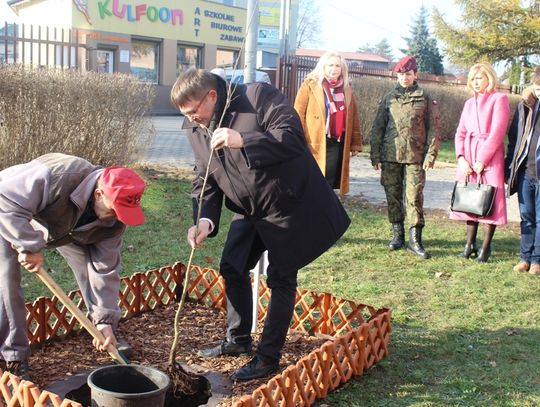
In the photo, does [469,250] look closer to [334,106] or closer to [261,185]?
[334,106]

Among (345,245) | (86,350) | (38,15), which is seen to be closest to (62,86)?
(345,245)

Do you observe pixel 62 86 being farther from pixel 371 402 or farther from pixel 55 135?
pixel 371 402

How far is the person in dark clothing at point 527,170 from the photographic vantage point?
6.03 m

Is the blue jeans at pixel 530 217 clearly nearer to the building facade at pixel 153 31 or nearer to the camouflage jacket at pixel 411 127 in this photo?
the camouflage jacket at pixel 411 127

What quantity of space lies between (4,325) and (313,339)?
2.00 metres

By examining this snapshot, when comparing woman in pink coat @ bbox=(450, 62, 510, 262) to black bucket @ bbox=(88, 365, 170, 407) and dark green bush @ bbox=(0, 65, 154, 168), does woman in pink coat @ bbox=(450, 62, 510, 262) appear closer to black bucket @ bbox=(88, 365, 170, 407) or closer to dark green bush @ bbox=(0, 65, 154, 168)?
black bucket @ bbox=(88, 365, 170, 407)

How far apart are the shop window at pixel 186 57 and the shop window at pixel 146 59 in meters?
1.16

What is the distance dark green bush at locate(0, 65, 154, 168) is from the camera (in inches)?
278

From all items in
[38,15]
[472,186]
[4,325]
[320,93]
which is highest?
[38,15]

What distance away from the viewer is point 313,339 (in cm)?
452

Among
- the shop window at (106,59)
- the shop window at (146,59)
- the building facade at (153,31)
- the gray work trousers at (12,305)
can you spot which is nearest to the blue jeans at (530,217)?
the gray work trousers at (12,305)

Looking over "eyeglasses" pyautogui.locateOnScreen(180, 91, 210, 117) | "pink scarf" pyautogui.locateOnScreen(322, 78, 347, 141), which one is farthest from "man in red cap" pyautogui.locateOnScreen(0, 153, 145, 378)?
"pink scarf" pyautogui.locateOnScreen(322, 78, 347, 141)

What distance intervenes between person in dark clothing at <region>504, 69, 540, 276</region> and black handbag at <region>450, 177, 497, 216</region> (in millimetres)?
247

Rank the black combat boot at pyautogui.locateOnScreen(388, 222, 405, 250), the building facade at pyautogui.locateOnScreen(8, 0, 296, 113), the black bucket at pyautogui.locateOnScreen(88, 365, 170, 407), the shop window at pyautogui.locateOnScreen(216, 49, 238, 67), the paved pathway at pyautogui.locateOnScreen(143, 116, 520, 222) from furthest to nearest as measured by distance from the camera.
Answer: the shop window at pyautogui.locateOnScreen(216, 49, 238, 67)
the building facade at pyautogui.locateOnScreen(8, 0, 296, 113)
the paved pathway at pyautogui.locateOnScreen(143, 116, 520, 222)
the black combat boot at pyautogui.locateOnScreen(388, 222, 405, 250)
the black bucket at pyautogui.locateOnScreen(88, 365, 170, 407)
